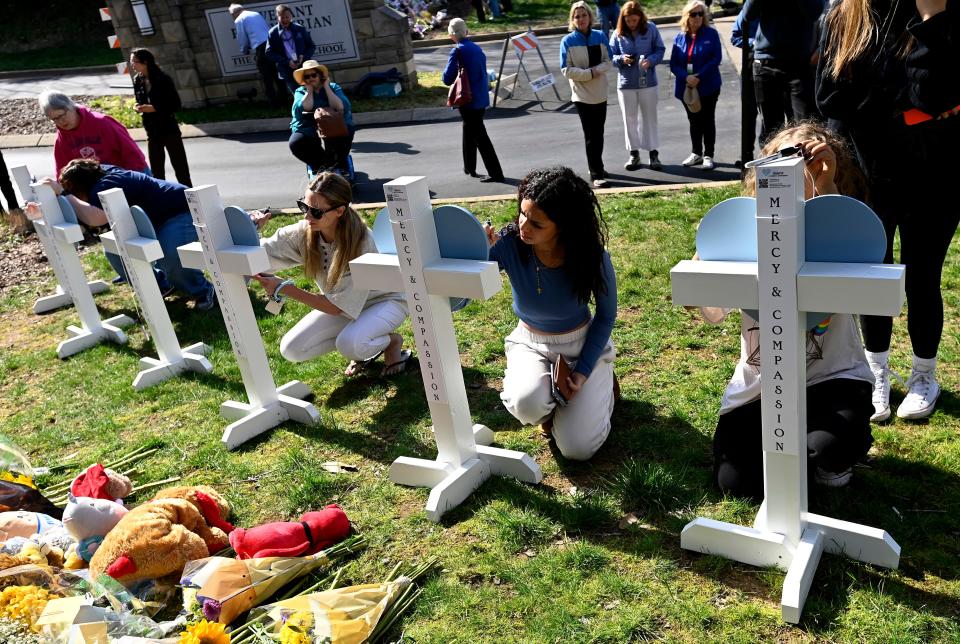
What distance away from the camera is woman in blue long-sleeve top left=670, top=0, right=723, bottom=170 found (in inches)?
333

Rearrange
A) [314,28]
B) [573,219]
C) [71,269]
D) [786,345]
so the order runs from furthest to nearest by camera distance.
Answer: [314,28] < [71,269] < [573,219] < [786,345]

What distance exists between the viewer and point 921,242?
353 cm

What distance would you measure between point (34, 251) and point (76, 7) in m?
23.6

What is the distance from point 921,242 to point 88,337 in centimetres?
557

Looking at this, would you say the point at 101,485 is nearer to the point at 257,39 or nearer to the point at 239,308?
the point at 239,308

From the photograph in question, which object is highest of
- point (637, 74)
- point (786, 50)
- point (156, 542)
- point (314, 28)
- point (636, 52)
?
point (314, 28)

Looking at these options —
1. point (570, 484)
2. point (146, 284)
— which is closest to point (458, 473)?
point (570, 484)

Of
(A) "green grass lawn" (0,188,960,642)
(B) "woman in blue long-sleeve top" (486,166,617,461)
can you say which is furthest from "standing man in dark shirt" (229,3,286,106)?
(B) "woman in blue long-sleeve top" (486,166,617,461)

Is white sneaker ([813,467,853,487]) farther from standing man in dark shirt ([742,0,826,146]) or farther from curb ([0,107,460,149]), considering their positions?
curb ([0,107,460,149])

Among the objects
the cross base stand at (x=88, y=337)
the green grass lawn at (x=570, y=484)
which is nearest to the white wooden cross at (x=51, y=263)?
the cross base stand at (x=88, y=337)

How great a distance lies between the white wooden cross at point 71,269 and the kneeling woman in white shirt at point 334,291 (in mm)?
2064

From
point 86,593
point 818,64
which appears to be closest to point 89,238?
point 86,593

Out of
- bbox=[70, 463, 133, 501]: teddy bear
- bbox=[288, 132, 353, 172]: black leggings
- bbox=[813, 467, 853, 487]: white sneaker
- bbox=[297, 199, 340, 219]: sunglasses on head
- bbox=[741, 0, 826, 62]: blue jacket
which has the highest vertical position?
bbox=[741, 0, 826, 62]: blue jacket

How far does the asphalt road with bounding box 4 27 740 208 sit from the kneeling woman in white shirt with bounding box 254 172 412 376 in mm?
4355
